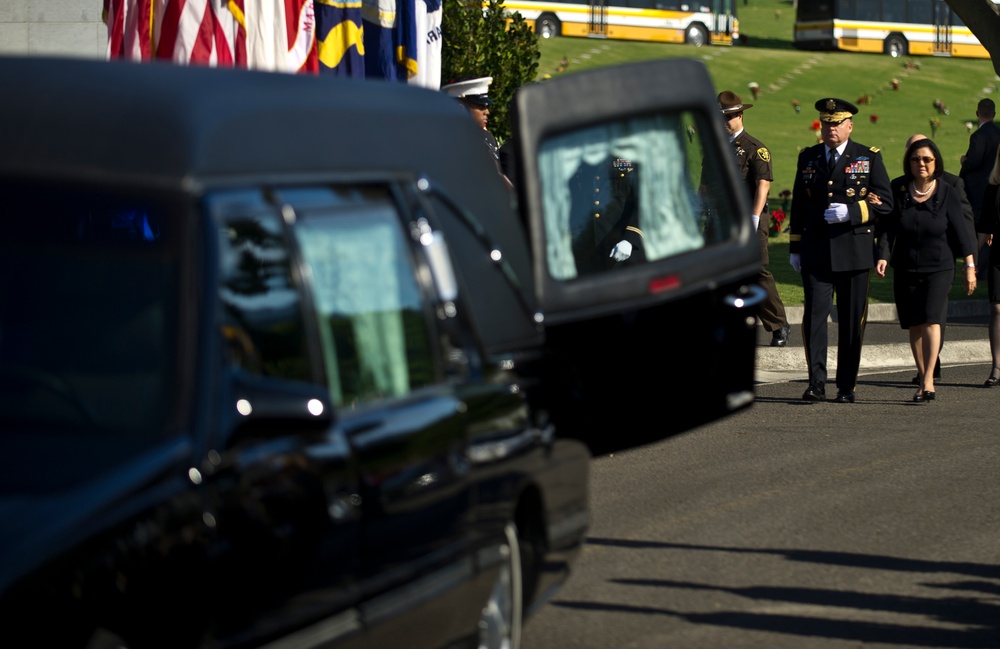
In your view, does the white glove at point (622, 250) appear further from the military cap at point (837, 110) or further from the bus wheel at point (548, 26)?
the bus wheel at point (548, 26)

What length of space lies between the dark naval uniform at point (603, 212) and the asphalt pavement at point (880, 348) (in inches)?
240

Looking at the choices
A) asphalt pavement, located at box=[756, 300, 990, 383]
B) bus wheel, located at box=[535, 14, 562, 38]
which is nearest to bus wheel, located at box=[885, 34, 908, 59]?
bus wheel, located at box=[535, 14, 562, 38]

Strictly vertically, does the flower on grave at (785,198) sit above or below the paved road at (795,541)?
above

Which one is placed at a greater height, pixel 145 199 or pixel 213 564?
pixel 145 199

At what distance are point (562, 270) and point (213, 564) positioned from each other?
2561mm

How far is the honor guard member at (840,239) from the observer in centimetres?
1253

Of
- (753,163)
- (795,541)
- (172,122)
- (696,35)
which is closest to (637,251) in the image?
(795,541)

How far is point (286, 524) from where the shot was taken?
393 centimetres

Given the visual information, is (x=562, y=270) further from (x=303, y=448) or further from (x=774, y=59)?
(x=774, y=59)

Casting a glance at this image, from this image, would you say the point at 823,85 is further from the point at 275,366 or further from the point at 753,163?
the point at 275,366

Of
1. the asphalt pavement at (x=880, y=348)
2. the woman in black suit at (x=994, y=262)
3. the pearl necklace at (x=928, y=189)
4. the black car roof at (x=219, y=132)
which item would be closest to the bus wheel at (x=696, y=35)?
the asphalt pavement at (x=880, y=348)

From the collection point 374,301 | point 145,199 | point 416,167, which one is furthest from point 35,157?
point 416,167

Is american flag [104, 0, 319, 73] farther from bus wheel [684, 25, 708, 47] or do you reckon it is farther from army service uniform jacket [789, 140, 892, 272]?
bus wheel [684, 25, 708, 47]

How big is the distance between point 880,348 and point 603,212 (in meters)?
9.33
